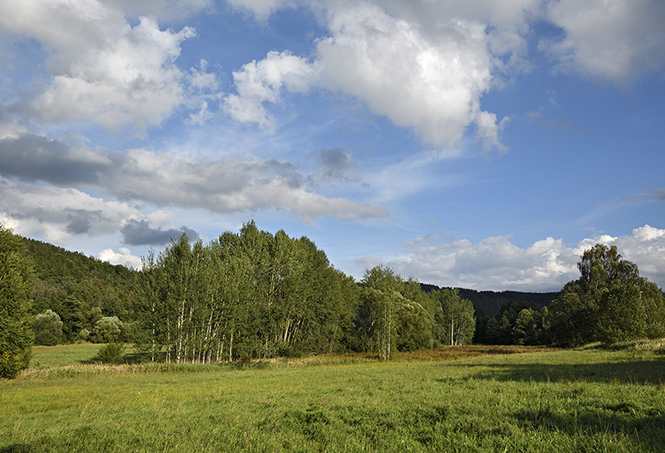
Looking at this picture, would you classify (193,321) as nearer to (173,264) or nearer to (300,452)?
(173,264)

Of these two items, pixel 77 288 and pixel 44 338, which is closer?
pixel 44 338

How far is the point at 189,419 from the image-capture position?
11688 mm

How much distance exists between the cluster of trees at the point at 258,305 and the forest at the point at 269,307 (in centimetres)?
15

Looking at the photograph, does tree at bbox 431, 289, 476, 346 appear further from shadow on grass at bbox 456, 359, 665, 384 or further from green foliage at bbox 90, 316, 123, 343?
shadow on grass at bbox 456, 359, 665, 384

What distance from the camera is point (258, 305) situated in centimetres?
5266

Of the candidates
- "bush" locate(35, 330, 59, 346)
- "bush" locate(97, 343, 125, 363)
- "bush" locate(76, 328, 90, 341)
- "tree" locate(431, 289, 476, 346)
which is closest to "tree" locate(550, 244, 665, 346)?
"tree" locate(431, 289, 476, 346)

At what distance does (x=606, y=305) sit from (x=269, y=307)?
5098 cm

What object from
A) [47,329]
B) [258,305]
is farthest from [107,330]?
[258,305]

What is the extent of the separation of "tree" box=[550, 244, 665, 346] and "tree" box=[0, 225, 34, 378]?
226 feet

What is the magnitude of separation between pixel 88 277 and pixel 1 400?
16897 centimetres

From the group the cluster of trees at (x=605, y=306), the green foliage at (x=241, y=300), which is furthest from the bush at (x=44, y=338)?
the cluster of trees at (x=605, y=306)

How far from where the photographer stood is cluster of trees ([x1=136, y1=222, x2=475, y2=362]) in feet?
140

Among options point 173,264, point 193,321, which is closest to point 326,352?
point 193,321

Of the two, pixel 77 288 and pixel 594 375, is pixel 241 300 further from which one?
pixel 77 288
